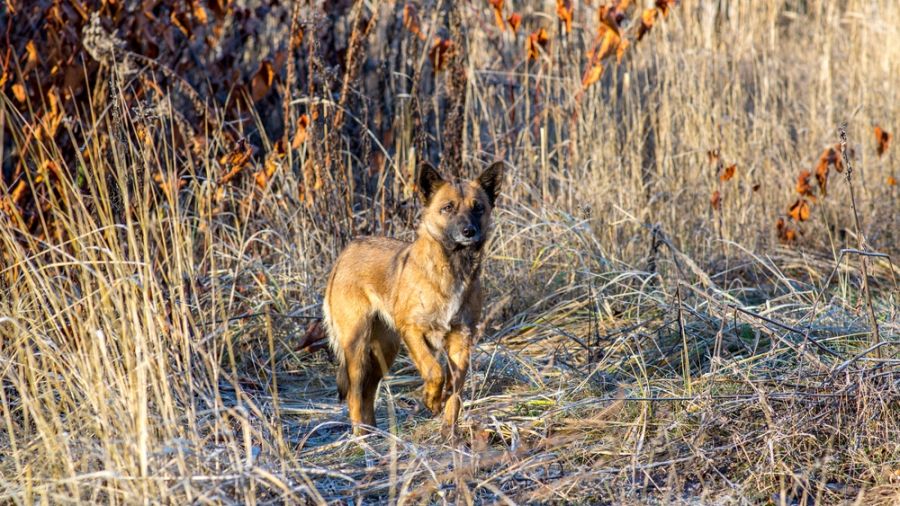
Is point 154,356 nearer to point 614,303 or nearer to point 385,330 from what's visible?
point 385,330

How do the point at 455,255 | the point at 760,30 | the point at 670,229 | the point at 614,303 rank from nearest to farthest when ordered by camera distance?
the point at 455,255 → the point at 614,303 → the point at 670,229 → the point at 760,30

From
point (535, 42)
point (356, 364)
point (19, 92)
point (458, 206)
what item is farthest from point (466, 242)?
point (19, 92)

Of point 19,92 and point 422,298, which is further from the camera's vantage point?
point 19,92

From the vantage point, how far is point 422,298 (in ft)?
16.0

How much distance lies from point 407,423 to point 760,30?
5.65m

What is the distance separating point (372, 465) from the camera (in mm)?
4059

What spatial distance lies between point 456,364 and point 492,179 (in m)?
1.04

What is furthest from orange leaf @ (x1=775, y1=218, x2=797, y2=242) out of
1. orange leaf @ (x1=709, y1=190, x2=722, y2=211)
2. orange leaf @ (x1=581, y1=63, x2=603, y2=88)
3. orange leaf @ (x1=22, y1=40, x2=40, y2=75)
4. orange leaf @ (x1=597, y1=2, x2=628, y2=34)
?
orange leaf @ (x1=22, y1=40, x2=40, y2=75)

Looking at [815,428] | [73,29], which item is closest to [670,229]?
[815,428]

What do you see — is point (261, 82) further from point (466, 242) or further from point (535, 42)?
point (466, 242)

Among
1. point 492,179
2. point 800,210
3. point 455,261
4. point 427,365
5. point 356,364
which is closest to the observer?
point 427,365

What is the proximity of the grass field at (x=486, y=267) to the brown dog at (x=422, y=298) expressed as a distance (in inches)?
8.5

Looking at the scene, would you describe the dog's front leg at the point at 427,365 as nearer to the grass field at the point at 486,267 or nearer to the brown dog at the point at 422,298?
the brown dog at the point at 422,298

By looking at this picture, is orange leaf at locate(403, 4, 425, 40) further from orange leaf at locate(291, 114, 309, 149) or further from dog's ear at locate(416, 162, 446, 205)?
dog's ear at locate(416, 162, 446, 205)
